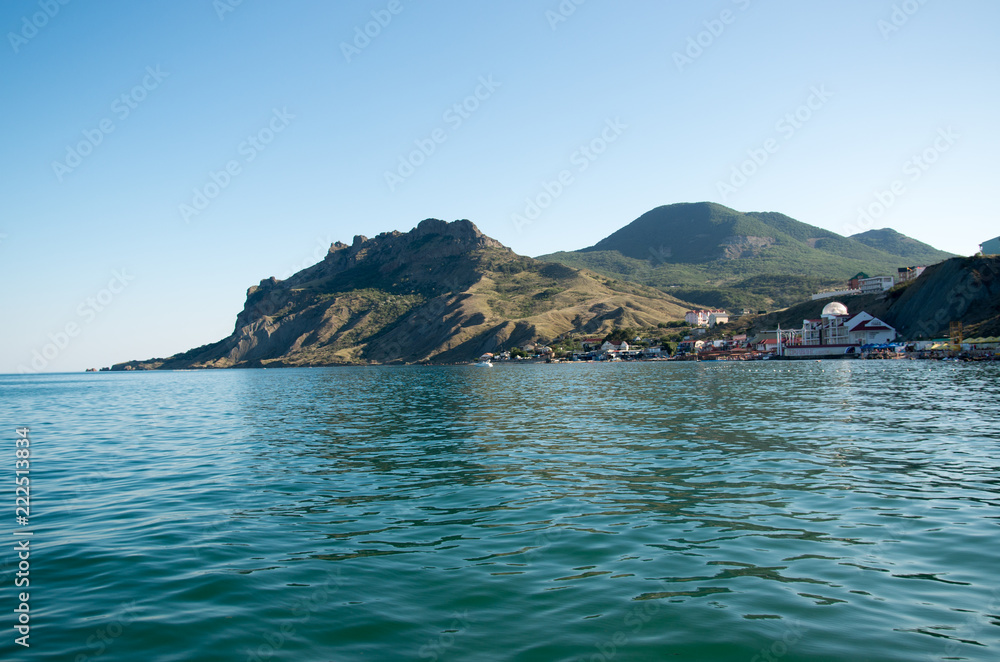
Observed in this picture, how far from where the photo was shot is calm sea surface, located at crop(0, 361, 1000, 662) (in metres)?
8.09

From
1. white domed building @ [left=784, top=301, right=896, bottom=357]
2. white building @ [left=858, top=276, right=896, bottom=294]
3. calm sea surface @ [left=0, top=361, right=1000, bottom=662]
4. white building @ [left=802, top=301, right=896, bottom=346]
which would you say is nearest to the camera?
calm sea surface @ [left=0, top=361, right=1000, bottom=662]

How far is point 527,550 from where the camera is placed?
11.6 meters

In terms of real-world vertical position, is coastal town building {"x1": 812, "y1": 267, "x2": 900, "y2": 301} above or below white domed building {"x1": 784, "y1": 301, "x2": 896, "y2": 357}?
above

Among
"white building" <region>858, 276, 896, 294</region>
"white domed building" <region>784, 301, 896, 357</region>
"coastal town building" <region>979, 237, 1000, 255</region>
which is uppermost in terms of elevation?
"coastal town building" <region>979, 237, 1000, 255</region>

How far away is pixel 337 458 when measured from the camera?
23266 mm

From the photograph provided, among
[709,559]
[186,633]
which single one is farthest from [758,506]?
[186,633]

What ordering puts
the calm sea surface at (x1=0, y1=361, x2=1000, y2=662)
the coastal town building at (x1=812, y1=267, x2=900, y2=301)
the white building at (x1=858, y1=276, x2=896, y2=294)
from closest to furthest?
the calm sea surface at (x1=0, y1=361, x2=1000, y2=662), the coastal town building at (x1=812, y1=267, x2=900, y2=301), the white building at (x1=858, y1=276, x2=896, y2=294)

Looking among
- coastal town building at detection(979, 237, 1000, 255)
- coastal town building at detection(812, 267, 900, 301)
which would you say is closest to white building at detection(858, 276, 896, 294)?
coastal town building at detection(812, 267, 900, 301)

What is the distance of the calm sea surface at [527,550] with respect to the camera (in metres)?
8.09

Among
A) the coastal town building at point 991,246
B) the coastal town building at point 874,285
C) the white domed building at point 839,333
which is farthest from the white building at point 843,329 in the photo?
the coastal town building at point 991,246

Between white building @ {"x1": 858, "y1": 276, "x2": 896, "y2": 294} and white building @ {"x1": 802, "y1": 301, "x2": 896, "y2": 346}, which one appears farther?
white building @ {"x1": 858, "y1": 276, "x2": 896, "y2": 294}

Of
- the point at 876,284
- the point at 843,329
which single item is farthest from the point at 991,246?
the point at 843,329

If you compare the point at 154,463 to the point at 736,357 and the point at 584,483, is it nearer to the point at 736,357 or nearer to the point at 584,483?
the point at 584,483

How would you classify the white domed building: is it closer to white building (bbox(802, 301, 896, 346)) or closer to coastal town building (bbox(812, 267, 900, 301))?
white building (bbox(802, 301, 896, 346))
